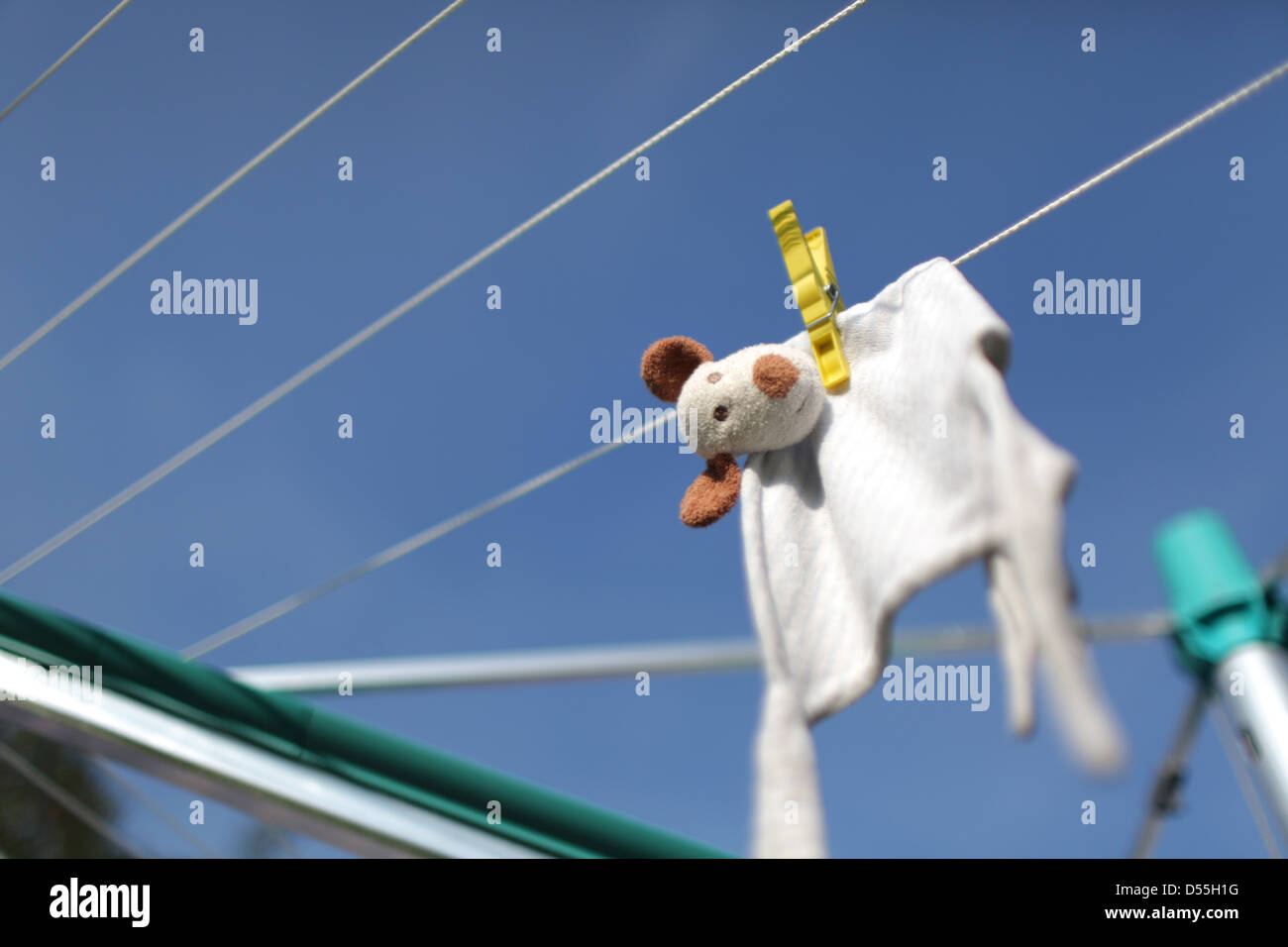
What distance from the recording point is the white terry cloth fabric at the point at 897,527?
75 cm

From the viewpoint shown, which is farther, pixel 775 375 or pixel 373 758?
pixel 775 375

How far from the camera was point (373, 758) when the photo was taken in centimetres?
108

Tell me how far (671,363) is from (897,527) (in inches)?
24.9

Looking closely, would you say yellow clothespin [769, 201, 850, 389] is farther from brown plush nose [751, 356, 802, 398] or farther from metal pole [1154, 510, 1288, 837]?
metal pole [1154, 510, 1288, 837]

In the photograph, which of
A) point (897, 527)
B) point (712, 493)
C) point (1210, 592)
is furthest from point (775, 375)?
point (1210, 592)

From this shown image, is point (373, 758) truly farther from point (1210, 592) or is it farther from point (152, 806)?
point (1210, 592)

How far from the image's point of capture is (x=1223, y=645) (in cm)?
121

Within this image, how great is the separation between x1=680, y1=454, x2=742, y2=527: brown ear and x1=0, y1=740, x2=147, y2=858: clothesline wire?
3.56ft

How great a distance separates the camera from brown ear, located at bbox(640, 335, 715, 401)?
1519mm

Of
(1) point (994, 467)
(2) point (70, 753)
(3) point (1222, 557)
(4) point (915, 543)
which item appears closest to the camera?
(1) point (994, 467)

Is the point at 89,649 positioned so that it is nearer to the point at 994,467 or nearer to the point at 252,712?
the point at 252,712

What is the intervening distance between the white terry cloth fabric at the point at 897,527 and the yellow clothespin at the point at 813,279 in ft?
0.10
